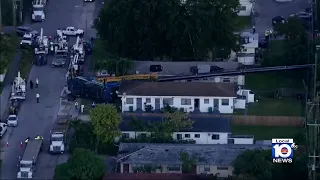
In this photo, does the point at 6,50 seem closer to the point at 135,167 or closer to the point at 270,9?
the point at 135,167

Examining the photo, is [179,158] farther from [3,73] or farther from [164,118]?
[3,73]

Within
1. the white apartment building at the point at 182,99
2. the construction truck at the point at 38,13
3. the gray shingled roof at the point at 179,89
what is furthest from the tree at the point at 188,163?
the construction truck at the point at 38,13

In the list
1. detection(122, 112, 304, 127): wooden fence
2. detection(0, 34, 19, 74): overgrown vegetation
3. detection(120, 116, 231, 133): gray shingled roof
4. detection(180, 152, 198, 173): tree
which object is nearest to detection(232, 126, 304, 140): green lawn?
detection(122, 112, 304, 127): wooden fence

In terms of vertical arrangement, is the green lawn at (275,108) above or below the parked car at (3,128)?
above

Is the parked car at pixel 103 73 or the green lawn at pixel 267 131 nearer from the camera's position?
the green lawn at pixel 267 131

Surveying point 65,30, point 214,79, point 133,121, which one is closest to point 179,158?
point 133,121

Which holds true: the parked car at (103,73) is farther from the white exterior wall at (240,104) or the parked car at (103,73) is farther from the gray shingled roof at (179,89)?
→ the white exterior wall at (240,104)

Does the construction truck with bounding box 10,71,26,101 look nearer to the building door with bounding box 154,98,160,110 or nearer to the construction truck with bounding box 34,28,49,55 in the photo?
the construction truck with bounding box 34,28,49,55
